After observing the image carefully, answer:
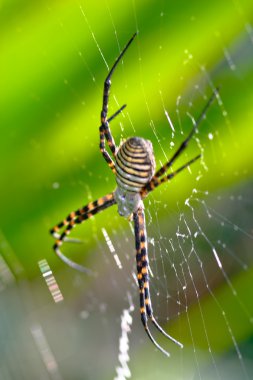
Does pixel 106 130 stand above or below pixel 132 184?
above

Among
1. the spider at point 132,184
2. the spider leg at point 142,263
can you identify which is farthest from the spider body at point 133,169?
the spider leg at point 142,263

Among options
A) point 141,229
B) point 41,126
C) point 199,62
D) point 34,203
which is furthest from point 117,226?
point 199,62

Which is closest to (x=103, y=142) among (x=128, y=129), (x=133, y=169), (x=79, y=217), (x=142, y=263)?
(x=128, y=129)

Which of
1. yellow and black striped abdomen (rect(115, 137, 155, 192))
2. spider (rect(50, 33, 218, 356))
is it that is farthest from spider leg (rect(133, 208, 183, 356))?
yellow and black striped abdomen (rect(115, 137, 155, 192))

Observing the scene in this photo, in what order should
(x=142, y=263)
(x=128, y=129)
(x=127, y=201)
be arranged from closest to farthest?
(x=128, y=129) → (x=127, y=201) → (x=142, y=263)

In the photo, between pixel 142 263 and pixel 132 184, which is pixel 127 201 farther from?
pixel 142 263

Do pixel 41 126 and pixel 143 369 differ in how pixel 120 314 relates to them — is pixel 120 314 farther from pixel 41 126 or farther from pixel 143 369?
pixel 41 126

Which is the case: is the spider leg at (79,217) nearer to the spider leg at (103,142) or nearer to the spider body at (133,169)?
the spider body at (133,169)
